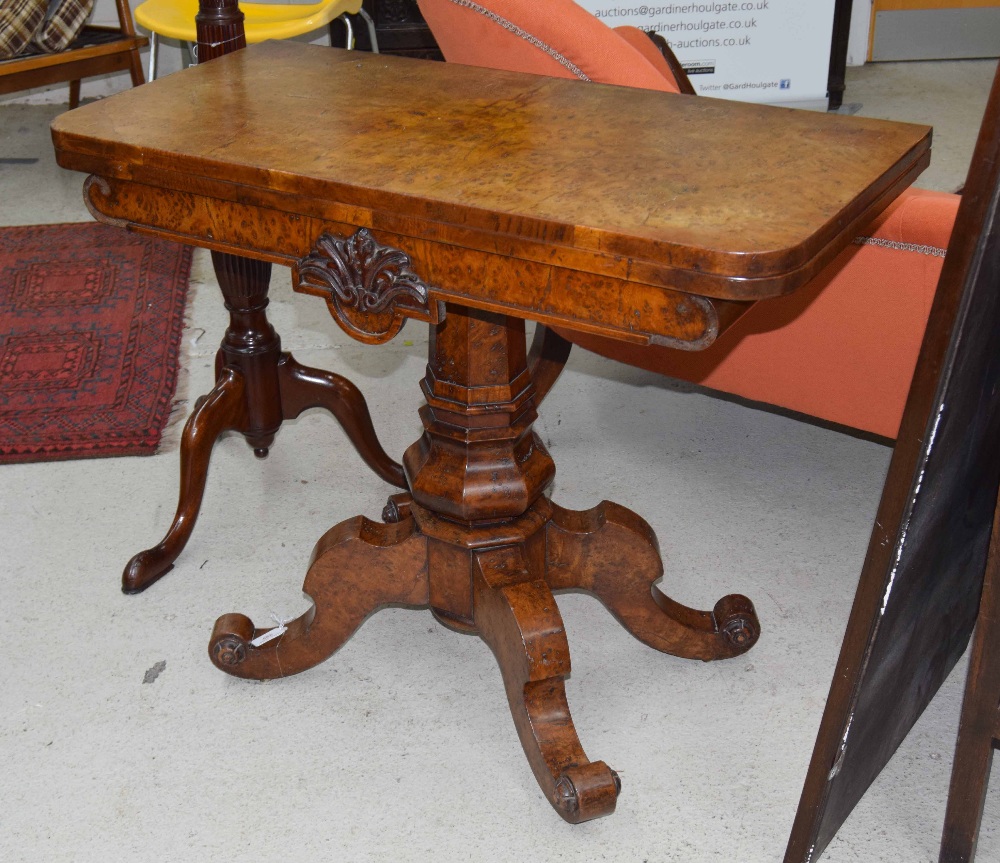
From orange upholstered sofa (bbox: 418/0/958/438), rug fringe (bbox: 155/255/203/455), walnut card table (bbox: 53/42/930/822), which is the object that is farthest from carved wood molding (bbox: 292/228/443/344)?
rug fringe (bbox: 155/255/203/455)

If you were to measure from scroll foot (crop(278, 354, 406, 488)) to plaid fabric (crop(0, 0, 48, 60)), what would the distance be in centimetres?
193

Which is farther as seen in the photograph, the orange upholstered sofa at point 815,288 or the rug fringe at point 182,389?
the rug fringe at point 182,389

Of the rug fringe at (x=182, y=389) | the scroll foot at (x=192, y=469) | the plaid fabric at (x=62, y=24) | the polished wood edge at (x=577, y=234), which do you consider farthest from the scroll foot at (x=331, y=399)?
the plaid fabric at (x=62, y=24)

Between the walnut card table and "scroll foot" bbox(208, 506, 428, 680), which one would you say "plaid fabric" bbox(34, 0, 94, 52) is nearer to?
the walnut card table

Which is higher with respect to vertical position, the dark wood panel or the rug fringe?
the dark wood panel

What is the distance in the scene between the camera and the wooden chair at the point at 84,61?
3342 mm

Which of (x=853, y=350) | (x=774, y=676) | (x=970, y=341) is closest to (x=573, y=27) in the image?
(x=853, y=350)

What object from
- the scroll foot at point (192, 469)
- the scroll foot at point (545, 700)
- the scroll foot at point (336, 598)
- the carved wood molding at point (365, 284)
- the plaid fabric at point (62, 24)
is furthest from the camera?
the plaid fabric at point (62, 24)

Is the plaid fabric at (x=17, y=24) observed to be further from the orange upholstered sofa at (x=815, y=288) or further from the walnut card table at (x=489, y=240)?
the orange upholstered sofa at (x=815, y=288)

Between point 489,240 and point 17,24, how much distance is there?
2.76 metres

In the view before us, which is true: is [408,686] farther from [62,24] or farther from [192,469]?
[62,24]

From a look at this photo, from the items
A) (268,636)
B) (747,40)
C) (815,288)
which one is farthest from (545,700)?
(747,40)

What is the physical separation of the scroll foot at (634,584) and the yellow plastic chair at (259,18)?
1.95 m

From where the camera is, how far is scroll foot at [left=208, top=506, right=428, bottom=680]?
5.22ft
